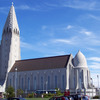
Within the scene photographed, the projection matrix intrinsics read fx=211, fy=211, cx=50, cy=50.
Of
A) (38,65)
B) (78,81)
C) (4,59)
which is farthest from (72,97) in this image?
(4,59)

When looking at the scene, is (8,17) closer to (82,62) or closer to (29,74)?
(29,74)

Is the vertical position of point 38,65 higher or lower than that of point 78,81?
higher

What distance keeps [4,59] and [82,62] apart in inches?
1410

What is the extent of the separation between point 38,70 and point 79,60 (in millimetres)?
17276

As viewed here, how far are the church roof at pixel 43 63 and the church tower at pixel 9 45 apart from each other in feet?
10.7

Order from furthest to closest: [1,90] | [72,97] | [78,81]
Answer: [1,90] < [78,81] < [72,97]

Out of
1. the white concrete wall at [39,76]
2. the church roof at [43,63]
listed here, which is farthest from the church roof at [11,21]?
the white concrete wall at [39,76]

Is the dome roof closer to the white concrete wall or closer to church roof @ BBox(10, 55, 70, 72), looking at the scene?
church roof @ BBox(10, 55, 70, 72)

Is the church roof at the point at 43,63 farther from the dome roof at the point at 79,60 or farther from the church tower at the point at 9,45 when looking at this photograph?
the dome roof at the point at 79,60

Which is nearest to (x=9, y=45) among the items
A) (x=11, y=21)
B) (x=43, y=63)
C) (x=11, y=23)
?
(x=11, y=23)

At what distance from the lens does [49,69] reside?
84875 millimetres

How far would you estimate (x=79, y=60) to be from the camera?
279ft

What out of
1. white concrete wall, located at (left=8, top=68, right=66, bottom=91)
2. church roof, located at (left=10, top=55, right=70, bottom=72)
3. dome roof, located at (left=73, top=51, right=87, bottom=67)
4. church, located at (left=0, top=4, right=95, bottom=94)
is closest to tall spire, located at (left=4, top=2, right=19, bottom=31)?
church, located at (left=0, top=4, right=95, bottom=94)

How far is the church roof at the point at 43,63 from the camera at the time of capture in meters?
84.3
